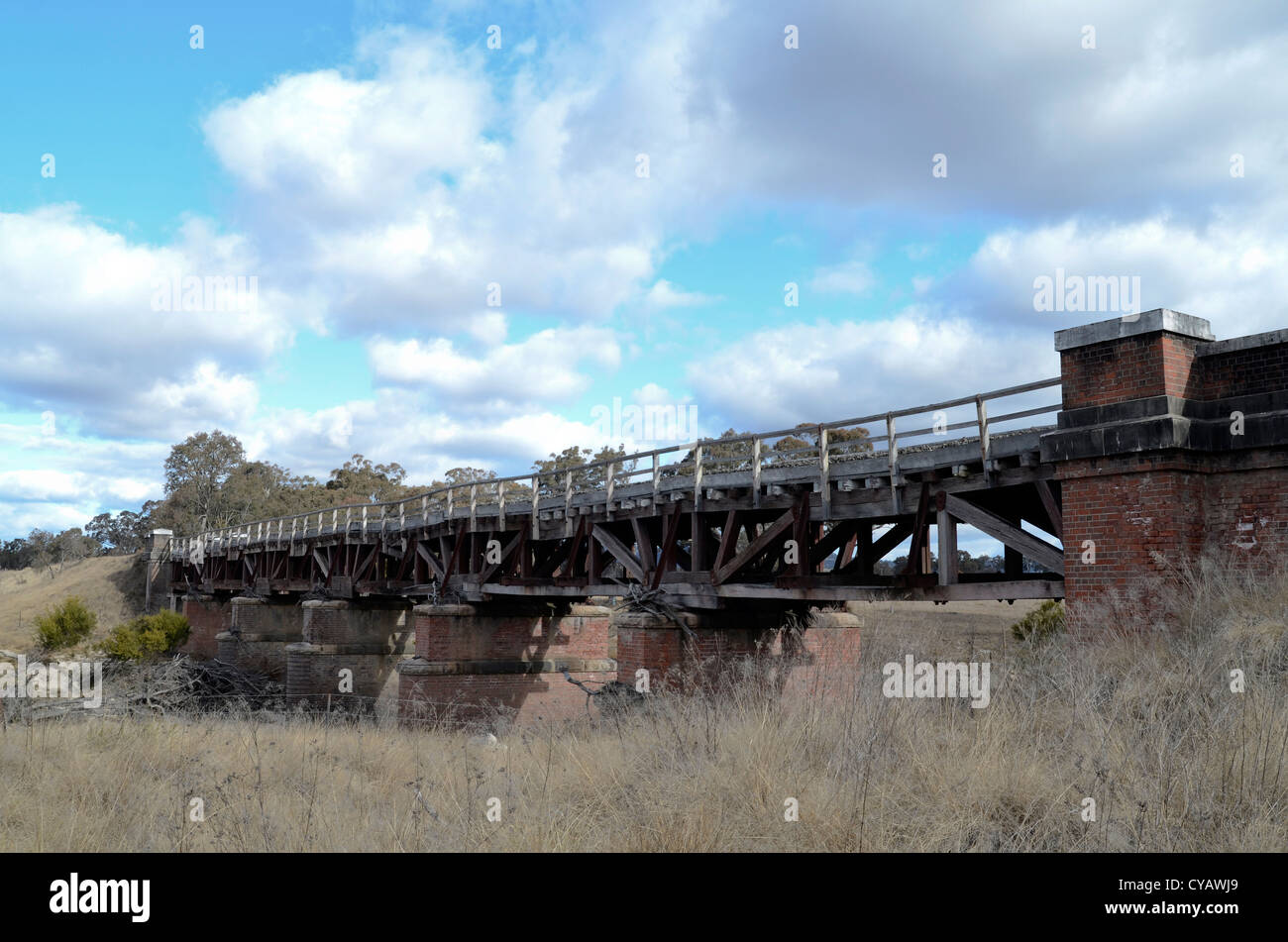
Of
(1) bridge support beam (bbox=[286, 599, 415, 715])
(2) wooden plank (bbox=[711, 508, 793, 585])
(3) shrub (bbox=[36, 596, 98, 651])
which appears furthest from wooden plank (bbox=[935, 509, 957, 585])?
(3) shrub (bbox=[36, 596, 98, 651])

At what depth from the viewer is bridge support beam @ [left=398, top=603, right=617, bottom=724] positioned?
67.3 ft

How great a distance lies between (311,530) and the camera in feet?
103

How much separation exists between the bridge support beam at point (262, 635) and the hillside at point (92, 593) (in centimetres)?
1905

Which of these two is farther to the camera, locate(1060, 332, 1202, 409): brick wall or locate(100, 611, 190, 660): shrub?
locate(100, 611, 190, 660): shrub

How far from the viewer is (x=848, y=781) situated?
16.9 feet

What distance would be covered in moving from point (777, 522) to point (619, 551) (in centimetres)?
385

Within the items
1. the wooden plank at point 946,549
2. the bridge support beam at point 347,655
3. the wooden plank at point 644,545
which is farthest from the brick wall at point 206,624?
the wooden plank at point 946,549

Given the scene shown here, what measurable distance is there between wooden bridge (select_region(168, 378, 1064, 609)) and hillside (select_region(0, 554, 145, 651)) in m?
38.6

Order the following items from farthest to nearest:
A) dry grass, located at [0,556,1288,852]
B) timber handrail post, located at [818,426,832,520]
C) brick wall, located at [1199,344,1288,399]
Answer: timber handrail post, located at [818,426,832,520] → brick wall, located at [1199,344,1288,399] → dry grass, located at [0,556,1288,852]

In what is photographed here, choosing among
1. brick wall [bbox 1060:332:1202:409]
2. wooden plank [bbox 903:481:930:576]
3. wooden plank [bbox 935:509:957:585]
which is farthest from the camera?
wooden plank [bbox 903:481:930:576]

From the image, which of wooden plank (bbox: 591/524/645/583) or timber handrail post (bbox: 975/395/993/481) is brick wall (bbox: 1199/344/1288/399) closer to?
timber handrail post (bbox: 975/395/993/481)

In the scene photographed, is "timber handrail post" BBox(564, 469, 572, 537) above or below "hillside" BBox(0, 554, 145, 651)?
above

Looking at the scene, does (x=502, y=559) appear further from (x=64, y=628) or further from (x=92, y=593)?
(x=92, y=593)

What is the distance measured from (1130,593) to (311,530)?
27.9m
